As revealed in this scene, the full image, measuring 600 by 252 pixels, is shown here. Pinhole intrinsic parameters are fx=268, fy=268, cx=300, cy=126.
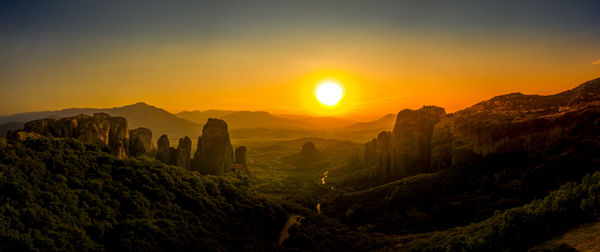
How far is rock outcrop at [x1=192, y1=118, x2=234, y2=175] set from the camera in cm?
6786

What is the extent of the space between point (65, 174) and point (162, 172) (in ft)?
38.7

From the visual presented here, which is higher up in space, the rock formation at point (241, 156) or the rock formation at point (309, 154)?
the rock formation at point (241, 156)

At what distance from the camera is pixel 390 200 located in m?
47.2

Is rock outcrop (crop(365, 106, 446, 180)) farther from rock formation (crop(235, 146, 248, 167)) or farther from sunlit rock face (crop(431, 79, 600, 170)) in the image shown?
rock formation (crop(235, 146, 248, 167))

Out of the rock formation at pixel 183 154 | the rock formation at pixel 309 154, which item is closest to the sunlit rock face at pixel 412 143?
the rock formation at pixel 183 154

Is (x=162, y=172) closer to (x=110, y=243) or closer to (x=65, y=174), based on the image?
(x=65, y=174)

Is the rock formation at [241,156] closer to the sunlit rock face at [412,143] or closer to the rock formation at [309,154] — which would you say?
the rock formation at [309,154]


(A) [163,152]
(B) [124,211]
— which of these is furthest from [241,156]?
(B) [124,211]

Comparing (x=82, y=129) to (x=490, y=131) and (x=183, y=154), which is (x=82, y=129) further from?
(x=490, y=131)

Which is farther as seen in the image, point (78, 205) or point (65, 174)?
point (65, 174)

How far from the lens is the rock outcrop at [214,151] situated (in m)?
67.9

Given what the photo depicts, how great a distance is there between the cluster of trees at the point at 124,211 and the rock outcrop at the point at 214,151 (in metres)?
25.1

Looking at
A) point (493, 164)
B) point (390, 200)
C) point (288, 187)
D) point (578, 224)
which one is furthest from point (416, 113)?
point (578, 224)

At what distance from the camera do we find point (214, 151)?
70.6 meters
